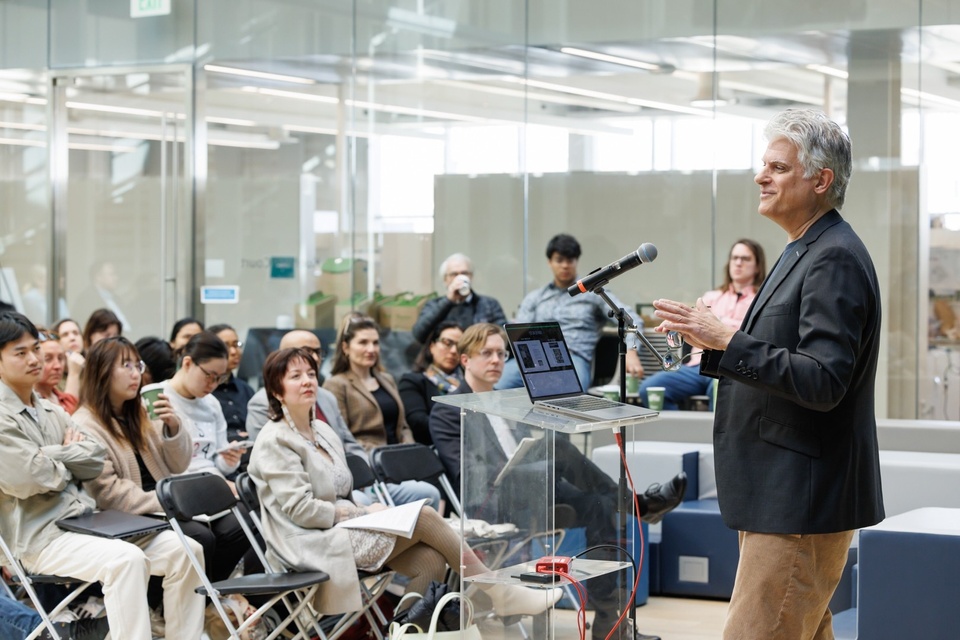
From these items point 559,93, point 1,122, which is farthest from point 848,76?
point 1,122

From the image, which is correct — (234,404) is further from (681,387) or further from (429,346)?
(681,387)

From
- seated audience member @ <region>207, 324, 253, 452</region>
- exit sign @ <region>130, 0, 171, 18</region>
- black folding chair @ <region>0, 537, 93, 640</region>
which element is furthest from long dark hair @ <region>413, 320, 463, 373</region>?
exit sign @ <region>130, 0, 171, 18</region>

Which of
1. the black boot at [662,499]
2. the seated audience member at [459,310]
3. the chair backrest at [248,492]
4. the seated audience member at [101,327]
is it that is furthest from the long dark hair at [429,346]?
the chair backrest at [248,492]

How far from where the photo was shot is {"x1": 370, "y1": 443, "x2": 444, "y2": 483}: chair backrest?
5.04 metres

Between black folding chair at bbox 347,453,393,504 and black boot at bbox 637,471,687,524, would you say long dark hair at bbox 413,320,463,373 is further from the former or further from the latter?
black boot at bbox 637,471,687,524

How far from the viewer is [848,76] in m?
7.59

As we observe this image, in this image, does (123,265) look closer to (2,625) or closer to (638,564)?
(2,625)

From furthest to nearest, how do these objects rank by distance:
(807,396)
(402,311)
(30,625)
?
(402,311), (30,625), (807,396)

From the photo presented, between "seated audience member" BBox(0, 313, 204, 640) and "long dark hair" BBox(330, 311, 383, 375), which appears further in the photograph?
"long dark hair" BBox(330, 311, 383, 375)

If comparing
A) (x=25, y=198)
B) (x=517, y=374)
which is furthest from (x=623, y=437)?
(x=25, y=198)

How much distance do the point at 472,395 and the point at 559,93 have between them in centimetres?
538

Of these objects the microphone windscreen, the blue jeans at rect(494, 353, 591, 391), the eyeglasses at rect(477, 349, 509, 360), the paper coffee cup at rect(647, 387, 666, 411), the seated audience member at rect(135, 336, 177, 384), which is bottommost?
the paper coffee cup at rect(647, 387, 666, 411)

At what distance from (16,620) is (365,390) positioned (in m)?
2.40

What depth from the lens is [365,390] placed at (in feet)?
20.4
